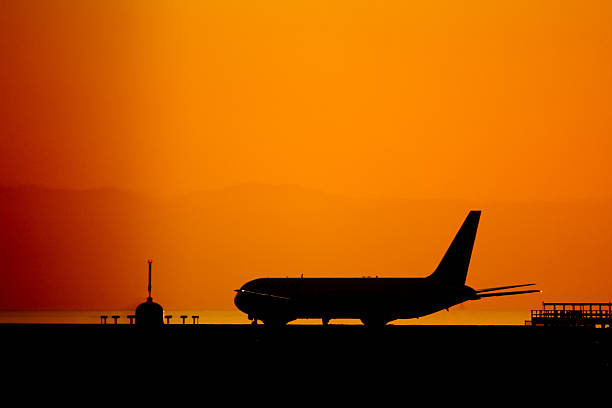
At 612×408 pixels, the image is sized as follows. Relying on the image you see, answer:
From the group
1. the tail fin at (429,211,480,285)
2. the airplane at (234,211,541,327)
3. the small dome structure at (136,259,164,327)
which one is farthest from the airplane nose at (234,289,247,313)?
the tail fin at (429,211,480,285)

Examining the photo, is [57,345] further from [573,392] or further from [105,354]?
[573,392]

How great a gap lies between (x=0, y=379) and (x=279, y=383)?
10854 millimetres

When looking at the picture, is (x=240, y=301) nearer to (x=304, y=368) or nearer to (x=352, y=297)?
(x=352, y=297)

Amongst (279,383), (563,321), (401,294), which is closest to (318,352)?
(279,383)

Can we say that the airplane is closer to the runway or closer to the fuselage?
the fuselage

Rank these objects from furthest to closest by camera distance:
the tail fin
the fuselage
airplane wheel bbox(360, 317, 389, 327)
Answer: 1. airplane wheel bbox(360, 317, 389, 327)
2. the tail fin
3. the fuselage

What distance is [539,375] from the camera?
137 ft

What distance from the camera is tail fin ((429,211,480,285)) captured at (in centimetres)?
9331

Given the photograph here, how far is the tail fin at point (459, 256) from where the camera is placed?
306 ft

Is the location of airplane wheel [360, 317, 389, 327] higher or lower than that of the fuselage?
lower

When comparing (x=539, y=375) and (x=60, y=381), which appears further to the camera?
(x=539, y=375)

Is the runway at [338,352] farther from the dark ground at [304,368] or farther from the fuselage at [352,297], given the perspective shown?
the fuselage at [352,297]

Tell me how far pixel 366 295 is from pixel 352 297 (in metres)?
1.31

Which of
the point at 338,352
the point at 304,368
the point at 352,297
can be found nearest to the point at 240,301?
the point at 352,297
